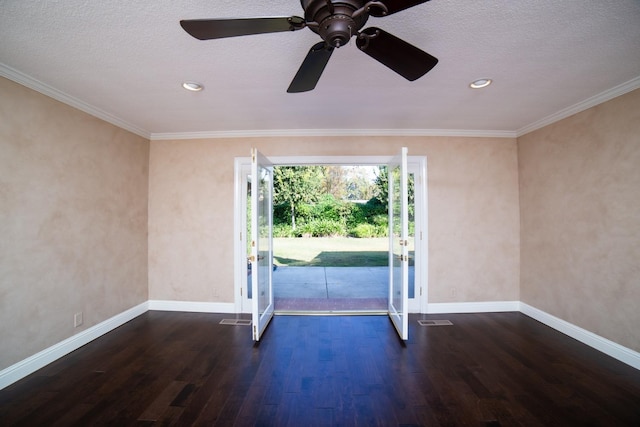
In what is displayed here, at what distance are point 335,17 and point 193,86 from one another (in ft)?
6.04

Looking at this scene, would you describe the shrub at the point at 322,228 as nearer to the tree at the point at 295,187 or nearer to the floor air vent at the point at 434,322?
the tree at the point at 295,187

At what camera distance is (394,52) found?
1.32m

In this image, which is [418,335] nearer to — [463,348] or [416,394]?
[463,348]

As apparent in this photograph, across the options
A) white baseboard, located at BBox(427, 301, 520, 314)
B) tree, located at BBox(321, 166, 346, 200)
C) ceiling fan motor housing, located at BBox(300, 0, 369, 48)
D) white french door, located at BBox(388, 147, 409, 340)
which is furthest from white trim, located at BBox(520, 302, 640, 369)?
tree, located at BBox(321, 166, 346, 200)

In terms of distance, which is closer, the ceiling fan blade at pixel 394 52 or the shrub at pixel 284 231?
the ceiling fan blade at pixel 394 52

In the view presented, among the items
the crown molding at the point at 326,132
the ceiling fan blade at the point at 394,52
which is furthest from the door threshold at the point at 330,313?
the ceiling fan blade at the point at 394,52

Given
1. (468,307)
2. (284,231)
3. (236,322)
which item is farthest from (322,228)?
(236,322)

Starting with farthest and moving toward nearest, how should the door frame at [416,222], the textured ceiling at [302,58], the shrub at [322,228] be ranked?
1. the shrub at [322,228]
2. the door frame at [416,222]
3. the textured ceiling at [302,58]

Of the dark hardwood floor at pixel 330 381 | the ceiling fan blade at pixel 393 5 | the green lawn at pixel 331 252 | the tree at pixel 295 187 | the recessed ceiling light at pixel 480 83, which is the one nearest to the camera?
the ceiling fan blade at pixel 393 5

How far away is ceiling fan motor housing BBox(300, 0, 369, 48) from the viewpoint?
1.08 m

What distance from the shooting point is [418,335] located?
308cm

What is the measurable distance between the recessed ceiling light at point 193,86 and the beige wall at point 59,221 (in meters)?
1.37

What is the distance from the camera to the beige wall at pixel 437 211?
12.3 feet

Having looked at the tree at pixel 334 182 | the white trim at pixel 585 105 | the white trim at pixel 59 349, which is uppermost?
the tree at pixel 334 182
